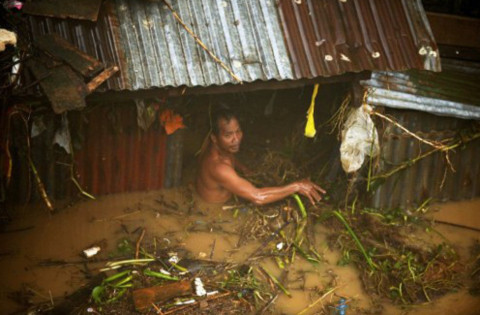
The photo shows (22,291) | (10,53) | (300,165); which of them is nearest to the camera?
(10,53)

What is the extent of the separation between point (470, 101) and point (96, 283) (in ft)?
19.0

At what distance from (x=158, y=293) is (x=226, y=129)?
2490 mm

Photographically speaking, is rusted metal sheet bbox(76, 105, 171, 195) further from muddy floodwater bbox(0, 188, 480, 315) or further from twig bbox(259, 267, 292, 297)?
twig bbox(259, 267, 292, 297)

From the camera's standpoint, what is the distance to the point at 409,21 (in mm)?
5672

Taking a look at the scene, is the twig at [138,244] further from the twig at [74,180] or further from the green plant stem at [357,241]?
the green plant stem at [357,241]

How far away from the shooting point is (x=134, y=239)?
19.8 feet

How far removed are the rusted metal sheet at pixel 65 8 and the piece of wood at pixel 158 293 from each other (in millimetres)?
3156

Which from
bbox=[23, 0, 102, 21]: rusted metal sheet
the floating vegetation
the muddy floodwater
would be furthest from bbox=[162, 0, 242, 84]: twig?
the floating vegetation

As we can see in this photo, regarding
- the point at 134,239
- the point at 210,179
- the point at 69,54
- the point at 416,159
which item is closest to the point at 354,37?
the point at 416,159

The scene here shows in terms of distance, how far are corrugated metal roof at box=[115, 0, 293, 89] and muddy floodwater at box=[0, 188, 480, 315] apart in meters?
2.42

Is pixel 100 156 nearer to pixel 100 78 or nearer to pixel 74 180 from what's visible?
pixel 74 180

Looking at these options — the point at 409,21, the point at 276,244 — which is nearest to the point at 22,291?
the point at 276,244

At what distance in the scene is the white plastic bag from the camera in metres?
5.82

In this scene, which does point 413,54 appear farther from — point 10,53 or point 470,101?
point 10,53
